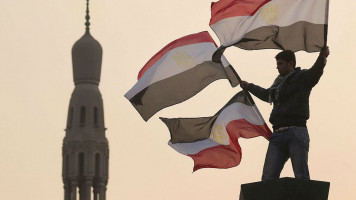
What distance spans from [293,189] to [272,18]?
348 centimetres

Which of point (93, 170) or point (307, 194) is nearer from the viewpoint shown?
point (307, 194)

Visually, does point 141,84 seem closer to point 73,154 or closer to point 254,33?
point 254,33

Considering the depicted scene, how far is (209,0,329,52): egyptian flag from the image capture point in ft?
63.0

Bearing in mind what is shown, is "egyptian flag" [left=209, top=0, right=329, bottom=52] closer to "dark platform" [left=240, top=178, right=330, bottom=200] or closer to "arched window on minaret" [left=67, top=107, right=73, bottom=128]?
"dark platform" [left=240, top=178, right=330, bottom=200]

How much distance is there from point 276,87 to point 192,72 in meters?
4.54

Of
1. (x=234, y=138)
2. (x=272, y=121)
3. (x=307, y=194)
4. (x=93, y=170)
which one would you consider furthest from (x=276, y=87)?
(x=93, y=170)

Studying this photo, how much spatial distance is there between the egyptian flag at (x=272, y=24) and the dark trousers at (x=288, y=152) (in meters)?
1.65

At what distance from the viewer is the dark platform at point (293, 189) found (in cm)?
1759

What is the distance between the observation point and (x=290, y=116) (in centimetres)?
1786

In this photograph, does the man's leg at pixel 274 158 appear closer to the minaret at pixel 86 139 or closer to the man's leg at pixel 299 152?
the man's leg at pixel 299 152

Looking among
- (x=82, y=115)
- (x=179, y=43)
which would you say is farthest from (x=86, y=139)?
(x=179, y=43)

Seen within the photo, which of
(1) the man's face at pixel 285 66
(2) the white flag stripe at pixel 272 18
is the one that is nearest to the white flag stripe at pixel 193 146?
(2) the white flag stripe at pixel 272 18

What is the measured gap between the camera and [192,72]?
22484mm

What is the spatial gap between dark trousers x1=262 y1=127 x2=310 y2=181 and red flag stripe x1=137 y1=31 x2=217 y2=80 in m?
4.97
